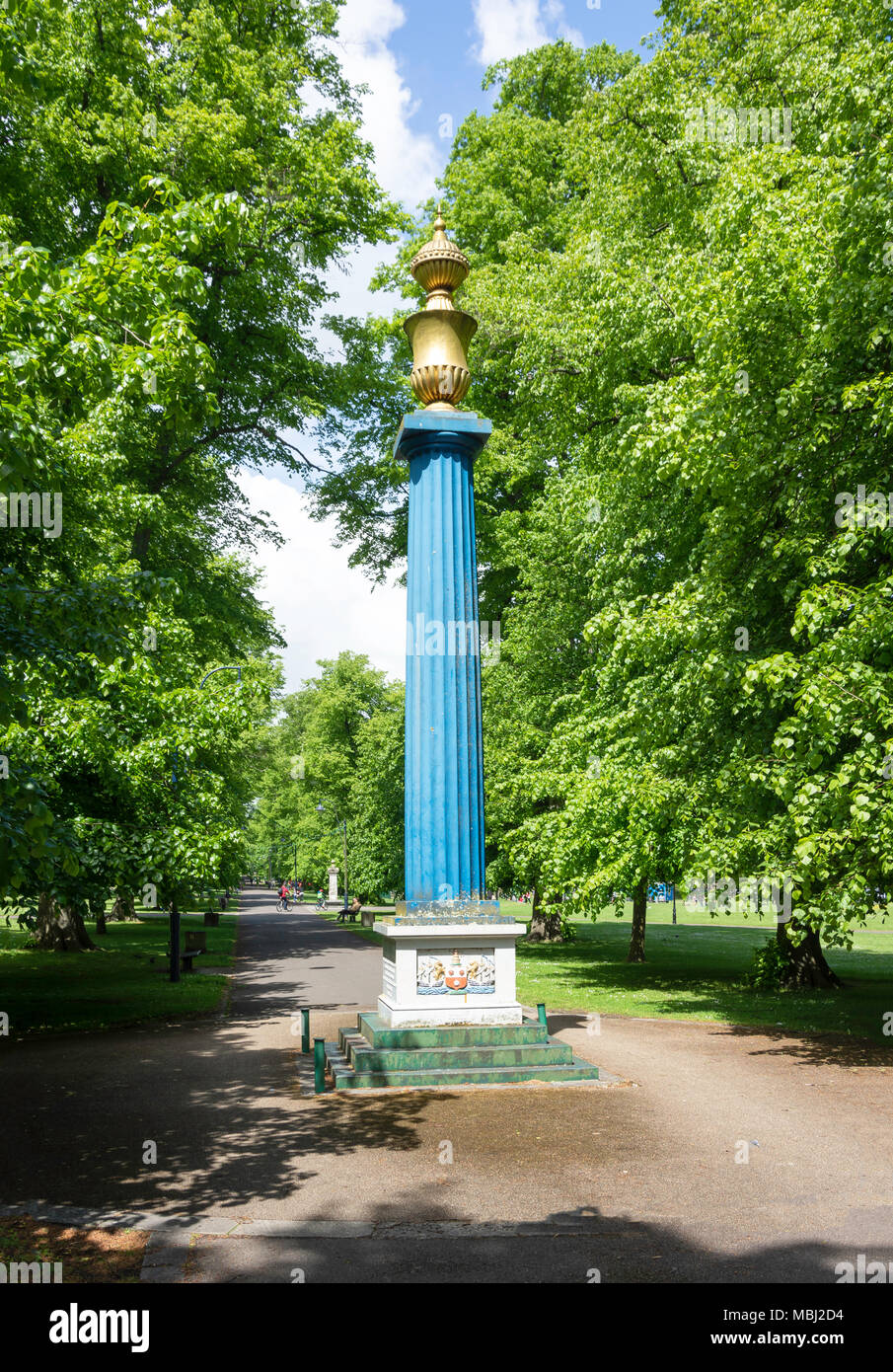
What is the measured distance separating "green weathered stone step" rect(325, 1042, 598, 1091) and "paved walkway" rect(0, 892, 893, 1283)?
0.30 m

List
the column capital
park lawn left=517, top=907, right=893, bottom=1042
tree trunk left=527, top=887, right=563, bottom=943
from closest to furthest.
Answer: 1. the column capital
2. park lawn left=517, top=907, right=893, bottom=1042
3. tree trunk left=527, top=887, right=563, bottom=943

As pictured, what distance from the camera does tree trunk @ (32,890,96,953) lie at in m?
23.7

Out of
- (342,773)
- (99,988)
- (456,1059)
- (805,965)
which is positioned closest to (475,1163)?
(456,1059)

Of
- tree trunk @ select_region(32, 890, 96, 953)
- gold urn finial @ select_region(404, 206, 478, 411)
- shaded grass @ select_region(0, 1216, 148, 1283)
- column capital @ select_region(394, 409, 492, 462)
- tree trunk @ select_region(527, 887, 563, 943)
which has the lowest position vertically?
tree trunk @ select_region(527, 887, 563, 943)

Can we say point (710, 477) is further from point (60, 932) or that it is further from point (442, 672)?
point (60, 932)

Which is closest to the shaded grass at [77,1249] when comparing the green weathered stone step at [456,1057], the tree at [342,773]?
the green weathered stone step at [456,1057]

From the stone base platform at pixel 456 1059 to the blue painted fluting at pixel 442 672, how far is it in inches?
58.6

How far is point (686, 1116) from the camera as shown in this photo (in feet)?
27.9

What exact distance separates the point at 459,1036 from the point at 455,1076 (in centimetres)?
53

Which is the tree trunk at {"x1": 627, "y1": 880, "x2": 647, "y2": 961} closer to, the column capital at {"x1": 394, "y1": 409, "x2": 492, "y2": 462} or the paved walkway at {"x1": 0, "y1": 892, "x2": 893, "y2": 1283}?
the paved walkway at {"x1": 0, "y1": 892, "x2": 893, "y2": 1283}

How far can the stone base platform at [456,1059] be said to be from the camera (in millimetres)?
9898

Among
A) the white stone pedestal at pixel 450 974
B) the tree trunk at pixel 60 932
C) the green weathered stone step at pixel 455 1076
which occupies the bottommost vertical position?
the tree trunk at pixel 60 932

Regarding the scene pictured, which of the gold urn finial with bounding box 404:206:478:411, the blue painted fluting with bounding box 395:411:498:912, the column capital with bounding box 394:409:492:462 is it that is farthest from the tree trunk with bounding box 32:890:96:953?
the gold urn finial with bounding box 404:206:478:411

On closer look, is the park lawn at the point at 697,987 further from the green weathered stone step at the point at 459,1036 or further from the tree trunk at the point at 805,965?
the green weathered stone step at the point at 459,1036
